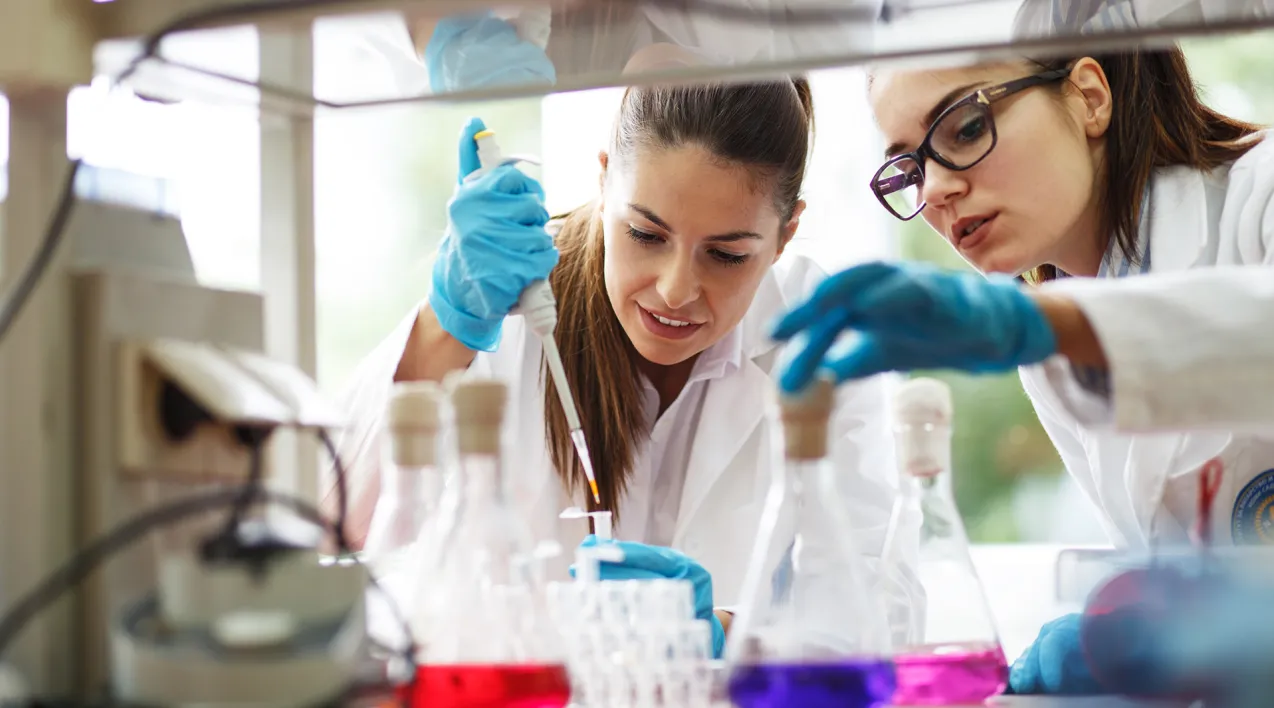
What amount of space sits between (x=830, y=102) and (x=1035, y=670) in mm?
2568

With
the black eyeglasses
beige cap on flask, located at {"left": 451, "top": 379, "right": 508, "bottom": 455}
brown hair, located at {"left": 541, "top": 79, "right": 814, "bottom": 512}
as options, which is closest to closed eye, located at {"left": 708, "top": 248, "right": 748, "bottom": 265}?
brown hair, located at {"left": 541, "top": 79, "right": 814, "bottom": 512}

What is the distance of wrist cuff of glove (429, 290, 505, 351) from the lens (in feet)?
5.62

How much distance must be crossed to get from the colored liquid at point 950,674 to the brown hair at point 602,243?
0.94 metres

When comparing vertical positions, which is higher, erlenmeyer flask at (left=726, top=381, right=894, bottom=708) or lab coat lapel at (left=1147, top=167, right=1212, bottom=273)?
Answer: lab coat lapel at (left=1147, top=167, right=1212, bottom=273)

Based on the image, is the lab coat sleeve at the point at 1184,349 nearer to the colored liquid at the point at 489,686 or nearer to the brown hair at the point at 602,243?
the colored liquid at the point at 489,686

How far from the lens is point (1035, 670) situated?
1.34 meters

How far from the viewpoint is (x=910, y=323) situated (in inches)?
33.6

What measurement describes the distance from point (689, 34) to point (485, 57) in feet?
0.56

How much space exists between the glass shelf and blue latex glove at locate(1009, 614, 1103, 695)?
0.69 metres

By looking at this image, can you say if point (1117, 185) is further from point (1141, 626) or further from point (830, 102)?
point (830, 102)

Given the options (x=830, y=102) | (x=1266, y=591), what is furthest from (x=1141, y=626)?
(x=830, y=102)

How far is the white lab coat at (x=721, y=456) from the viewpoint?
1833 millimetres

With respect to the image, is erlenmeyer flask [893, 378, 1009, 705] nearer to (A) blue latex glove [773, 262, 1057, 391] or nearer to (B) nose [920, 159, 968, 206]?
(A) blue latex glove [773, 262, 1057, 391]

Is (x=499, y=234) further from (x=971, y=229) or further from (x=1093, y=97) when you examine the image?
(x=1093, y=97)
